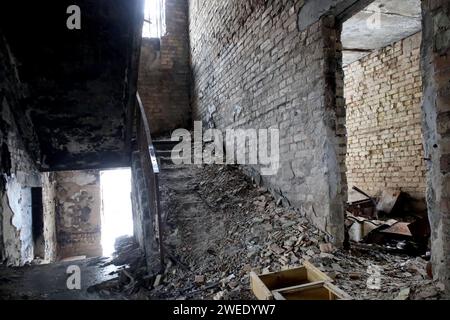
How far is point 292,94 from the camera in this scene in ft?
13.0

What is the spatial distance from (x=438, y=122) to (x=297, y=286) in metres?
1.59

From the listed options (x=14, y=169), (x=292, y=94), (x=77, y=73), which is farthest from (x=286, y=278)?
(x=14, y=169)

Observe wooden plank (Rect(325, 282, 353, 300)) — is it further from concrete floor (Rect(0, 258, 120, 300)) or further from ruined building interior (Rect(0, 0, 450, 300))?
concrete floor (Rect(0, 258, 120, 300))

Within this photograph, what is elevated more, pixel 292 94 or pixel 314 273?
pixel 292 94

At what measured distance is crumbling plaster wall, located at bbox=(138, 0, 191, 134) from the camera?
8922 mm

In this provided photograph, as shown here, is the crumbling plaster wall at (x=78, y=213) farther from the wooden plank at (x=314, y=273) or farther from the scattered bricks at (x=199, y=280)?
the wooden plank at (x=314, y=273)

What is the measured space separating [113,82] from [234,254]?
2.58m

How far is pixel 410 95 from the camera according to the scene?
5215 mm

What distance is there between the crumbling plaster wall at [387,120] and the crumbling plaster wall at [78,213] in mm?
6835

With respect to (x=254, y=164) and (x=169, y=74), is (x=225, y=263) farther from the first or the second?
(x=169, y=74)

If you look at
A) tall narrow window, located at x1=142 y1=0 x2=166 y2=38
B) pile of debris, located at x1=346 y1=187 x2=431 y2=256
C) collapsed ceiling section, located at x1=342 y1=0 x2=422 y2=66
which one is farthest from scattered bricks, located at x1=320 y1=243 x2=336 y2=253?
tall narrow window, located at x1=142 y1=0 x2=166 y2=38

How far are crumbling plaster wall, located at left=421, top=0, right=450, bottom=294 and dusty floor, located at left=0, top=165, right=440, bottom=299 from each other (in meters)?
0.32
